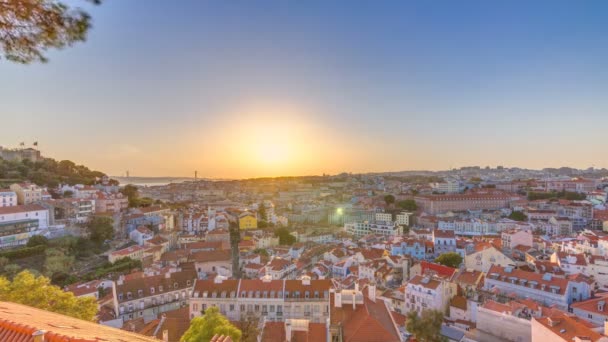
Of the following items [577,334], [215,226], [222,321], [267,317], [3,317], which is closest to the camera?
[3,317]

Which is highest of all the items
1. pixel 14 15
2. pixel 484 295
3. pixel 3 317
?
pixel 14 15

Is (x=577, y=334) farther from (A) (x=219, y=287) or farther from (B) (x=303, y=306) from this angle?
(A) (x=219, y=287)

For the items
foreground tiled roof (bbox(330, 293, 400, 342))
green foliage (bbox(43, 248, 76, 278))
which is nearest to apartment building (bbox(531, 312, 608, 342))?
foreground tiled roof (bbox(330, 293, 400, 342))

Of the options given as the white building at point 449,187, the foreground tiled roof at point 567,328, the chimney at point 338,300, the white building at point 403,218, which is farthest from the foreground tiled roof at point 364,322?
the white building at point 449,187

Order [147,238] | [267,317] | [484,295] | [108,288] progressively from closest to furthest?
[267,317]
[484,295]
[108,288]
[147,238]

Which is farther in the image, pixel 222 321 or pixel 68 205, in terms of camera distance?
pixel 68 205

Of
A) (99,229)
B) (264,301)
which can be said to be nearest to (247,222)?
(99,229)

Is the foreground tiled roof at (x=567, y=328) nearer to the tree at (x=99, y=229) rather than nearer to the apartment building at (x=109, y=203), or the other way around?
the tree at (x=99, y=229)

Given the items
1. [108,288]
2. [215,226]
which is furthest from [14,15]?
[215,226]
